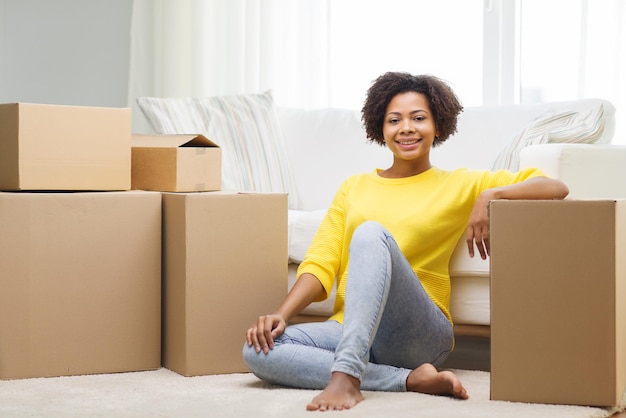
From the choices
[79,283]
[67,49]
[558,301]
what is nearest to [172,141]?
[79,283]

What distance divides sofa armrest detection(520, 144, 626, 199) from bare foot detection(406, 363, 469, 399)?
2.06 feet

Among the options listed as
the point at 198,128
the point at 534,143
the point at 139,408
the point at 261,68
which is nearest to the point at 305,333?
the point at 139,408

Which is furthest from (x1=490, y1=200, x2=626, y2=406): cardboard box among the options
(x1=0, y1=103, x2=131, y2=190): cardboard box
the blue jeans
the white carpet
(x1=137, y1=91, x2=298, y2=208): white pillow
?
(x1=137, y1=91, x2=298, y2=208): white pillow

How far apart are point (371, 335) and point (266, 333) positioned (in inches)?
9.5

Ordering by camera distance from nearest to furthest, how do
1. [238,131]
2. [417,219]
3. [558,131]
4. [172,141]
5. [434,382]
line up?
[434,382] < [417,219] < [172,141] < [558,131] < [238,131]

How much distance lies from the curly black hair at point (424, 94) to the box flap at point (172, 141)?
0.38m

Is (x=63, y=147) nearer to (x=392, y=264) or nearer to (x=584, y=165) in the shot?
(x=392, y=264)

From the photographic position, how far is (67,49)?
161 inches

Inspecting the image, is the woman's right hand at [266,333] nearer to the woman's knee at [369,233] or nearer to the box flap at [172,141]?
the woman's knee at [369,233]

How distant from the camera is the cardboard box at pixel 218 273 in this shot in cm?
192

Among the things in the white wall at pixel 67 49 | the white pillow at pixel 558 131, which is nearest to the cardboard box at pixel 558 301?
the white pillow at pixel 558 131

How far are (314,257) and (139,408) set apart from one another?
1.67 ft

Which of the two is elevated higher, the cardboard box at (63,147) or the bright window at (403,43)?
the bright window at (403,43)

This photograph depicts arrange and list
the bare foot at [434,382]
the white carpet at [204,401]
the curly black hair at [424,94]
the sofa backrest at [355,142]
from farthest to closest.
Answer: the sofa backrest at [355,142] → the curly black hair at [424,94] → the bare foot at [434,382] → the white carpet at [204,401]
